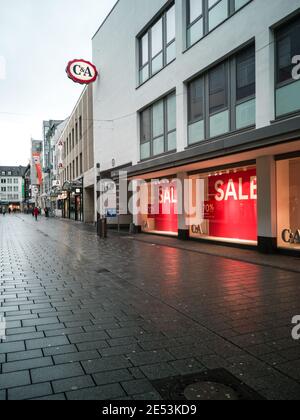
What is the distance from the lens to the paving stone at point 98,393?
320cm

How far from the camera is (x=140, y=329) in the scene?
501cm

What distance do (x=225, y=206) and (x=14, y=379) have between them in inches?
494

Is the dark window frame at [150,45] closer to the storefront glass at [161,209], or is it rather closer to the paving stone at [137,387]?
the storefront glass at [161,209]

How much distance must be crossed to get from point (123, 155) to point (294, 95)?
13.8 metres

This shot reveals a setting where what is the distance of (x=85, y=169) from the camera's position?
34625 millimetres

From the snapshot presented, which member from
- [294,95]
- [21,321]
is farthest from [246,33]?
[21,321]

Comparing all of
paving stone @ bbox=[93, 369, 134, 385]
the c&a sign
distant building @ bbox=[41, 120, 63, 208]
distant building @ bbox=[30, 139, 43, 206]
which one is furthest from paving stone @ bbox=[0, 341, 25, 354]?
distant building @ bbox=[30, 139, 43, 206]

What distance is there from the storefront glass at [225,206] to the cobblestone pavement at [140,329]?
4.57 m

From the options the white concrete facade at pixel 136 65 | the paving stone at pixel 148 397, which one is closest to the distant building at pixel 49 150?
the white concrete facade at pixel 136 65

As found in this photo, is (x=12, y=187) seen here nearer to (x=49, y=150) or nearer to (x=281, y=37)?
(x=49, y=150)

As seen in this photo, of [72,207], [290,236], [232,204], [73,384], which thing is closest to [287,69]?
[290,236]

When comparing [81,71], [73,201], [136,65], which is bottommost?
[73,201]

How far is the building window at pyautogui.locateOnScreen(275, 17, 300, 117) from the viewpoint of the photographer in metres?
A: 10.7
